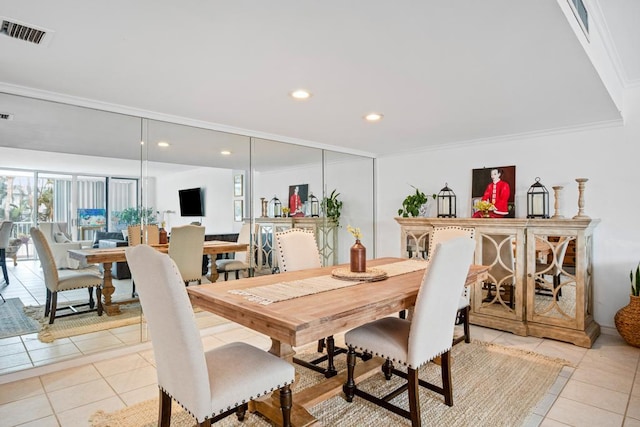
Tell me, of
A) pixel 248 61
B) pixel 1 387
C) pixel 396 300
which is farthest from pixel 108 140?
pixel 396 300

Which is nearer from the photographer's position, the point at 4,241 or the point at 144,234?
the point at 4,241

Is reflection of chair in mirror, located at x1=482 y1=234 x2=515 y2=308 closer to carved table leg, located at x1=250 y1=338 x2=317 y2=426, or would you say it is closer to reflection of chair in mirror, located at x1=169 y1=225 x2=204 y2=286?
carved table leg, located at x1=250 y1=338 x2=317 y2=426

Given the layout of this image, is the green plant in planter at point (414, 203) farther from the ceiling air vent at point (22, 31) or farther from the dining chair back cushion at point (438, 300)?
the ceiling air vent at point (22, 31)


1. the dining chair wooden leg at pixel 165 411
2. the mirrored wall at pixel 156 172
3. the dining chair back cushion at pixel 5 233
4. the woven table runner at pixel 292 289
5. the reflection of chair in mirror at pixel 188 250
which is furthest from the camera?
the reflection of chair in mirror at pixel 188 250

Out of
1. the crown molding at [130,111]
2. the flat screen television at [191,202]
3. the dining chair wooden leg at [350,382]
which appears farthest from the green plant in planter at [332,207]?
the dining chair wooden leg at [350,382]

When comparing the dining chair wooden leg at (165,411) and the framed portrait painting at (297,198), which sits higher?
the framed portrait painting at (297,198)

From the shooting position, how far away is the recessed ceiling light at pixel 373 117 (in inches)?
129

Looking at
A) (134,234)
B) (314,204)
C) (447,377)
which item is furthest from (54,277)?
(447,377)

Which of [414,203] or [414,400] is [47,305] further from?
[414,203]

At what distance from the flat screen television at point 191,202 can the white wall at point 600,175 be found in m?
3.09

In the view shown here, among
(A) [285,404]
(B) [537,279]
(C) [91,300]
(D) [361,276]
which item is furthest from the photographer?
(C) [91,300]

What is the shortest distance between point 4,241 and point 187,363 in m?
2.41

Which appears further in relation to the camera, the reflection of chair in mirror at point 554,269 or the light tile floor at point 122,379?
the reflection of chair in mirror at point 554,269

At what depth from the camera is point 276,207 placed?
4.39 metres
